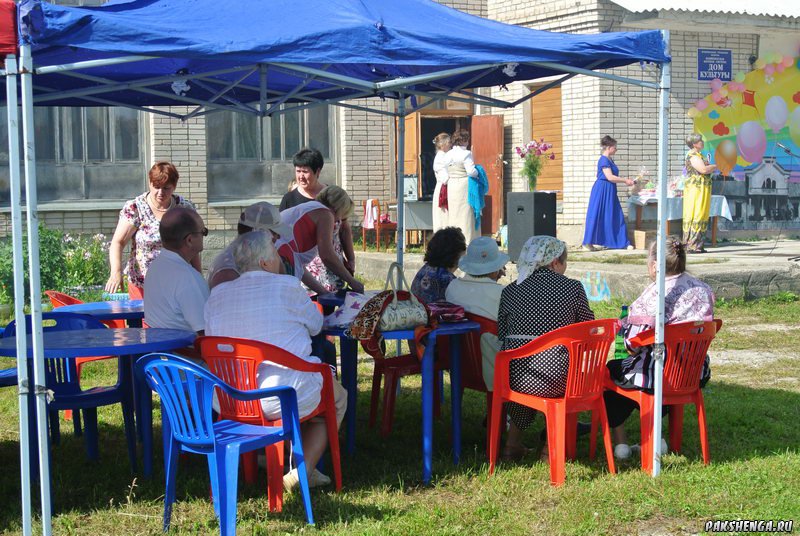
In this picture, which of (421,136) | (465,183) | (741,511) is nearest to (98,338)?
(741,511)

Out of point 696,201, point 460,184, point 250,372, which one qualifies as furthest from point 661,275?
point 696,201

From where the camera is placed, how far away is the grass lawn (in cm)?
462

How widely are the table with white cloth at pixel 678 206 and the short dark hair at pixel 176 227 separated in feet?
36.2

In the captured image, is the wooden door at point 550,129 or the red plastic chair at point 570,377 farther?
the wooden door at point 550,129

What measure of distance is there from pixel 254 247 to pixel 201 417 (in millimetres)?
900

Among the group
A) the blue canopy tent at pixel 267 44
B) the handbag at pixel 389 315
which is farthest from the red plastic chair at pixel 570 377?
the handbag at pixel 389 315

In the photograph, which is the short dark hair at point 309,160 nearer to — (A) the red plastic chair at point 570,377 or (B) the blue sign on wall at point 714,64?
(A) the red plastic chair at point 570,377

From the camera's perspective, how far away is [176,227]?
5527 mm

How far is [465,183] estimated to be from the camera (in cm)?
1391

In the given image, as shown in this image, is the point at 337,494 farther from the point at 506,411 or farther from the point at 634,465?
the point at 634,465

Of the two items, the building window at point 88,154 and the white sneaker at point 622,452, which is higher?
the building window at point 88,154

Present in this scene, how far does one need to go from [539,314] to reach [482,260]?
0.68 m

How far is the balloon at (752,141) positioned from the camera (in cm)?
1723

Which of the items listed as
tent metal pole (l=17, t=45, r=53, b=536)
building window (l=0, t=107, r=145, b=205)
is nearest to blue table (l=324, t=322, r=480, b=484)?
tent metal pole (l=17, t=45, r=53, b=536)
